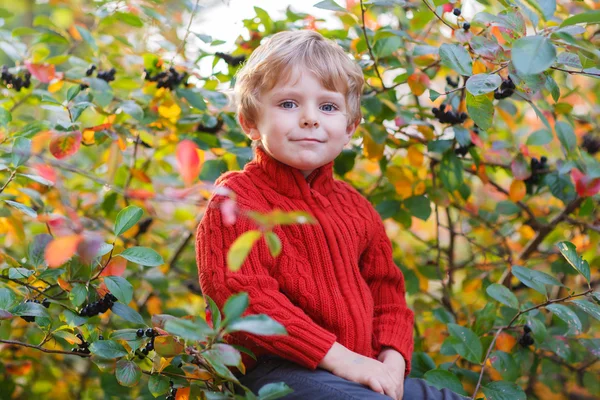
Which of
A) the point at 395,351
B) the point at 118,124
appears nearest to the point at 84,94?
the point at 118,124

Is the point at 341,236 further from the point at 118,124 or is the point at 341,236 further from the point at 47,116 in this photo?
the point at 47,116

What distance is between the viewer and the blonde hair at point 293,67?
1484 millimetres

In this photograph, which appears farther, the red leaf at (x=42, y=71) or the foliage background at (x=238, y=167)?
the red leaf at (x=42, y=71)

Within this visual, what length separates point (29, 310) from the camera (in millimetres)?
1332

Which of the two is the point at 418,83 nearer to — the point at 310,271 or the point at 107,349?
the point at 310,271

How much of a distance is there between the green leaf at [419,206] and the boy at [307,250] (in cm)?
39

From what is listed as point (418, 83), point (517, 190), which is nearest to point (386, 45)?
point (418, 83)

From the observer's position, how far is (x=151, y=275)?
2123 mm

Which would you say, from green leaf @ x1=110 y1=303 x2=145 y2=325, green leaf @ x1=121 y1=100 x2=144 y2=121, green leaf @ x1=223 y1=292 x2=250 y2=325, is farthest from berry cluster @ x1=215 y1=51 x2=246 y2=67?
green leaf @ x1=223 y1=292 x2=250 y2=325

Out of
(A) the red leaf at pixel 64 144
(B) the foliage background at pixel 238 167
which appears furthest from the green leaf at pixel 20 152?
(A) the red leaf at pixel 64 144

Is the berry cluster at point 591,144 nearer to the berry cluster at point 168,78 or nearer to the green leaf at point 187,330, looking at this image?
the berry cluster at point 168,78

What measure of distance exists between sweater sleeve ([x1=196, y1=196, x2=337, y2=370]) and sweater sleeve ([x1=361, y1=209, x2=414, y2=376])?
0.80 feet

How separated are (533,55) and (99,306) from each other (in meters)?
0.98

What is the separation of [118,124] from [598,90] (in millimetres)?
2077
